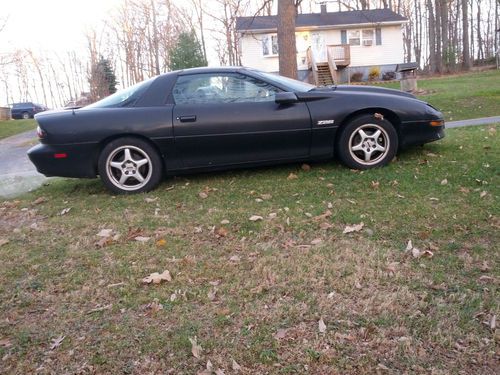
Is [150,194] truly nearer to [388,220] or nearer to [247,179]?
[247,179]

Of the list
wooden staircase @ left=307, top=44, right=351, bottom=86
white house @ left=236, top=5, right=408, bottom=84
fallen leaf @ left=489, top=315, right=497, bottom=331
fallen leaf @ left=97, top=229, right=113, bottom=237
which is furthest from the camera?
white house @ left=236, top=5, right=408, bottom=84

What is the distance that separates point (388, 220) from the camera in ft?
12.9

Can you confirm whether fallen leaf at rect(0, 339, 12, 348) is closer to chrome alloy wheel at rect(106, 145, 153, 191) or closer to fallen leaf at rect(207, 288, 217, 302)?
fallen leaf at rect(207, 288, 217, 302)

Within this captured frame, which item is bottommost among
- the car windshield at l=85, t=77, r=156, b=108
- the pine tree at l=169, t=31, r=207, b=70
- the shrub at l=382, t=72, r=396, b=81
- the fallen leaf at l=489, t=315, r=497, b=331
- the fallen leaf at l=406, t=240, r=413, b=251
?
the fallen leaf at l=489, t=315, r=497, b=331

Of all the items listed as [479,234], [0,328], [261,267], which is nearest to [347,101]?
[479,234]

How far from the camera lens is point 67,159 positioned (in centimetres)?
521

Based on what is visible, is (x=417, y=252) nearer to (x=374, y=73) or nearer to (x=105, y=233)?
(x=105, y=233)

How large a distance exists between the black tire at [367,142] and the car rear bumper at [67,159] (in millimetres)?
2903

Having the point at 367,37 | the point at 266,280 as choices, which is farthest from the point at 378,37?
the point at 266,280

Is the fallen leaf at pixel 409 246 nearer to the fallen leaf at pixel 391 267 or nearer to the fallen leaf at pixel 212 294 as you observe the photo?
the fallen leaf at pixel 391 267

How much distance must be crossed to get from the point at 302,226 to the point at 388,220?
29.1 inches

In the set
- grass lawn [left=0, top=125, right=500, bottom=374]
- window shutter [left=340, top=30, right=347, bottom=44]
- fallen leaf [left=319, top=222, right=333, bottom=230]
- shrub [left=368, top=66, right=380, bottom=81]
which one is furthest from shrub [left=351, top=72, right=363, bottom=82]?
fallen leaf [left=319, top=222, right=333, bottom=230]

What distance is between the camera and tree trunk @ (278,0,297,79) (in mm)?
11320

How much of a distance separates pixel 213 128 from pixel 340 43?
2600cm
